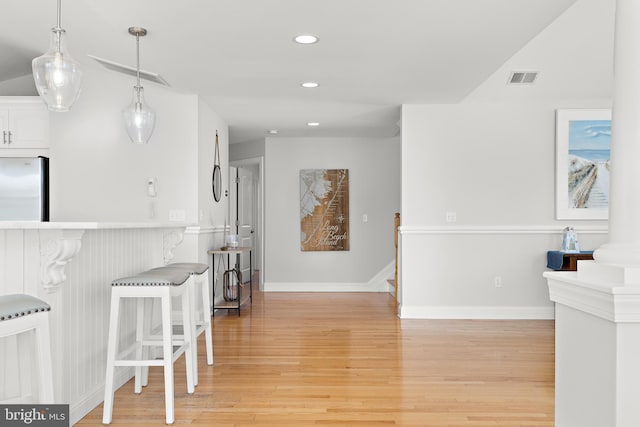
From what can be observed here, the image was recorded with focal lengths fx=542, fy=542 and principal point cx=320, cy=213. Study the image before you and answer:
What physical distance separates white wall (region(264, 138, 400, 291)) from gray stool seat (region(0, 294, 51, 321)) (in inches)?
230

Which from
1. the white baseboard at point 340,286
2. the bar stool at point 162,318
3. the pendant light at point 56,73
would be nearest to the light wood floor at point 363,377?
the bar stool at point 162,318

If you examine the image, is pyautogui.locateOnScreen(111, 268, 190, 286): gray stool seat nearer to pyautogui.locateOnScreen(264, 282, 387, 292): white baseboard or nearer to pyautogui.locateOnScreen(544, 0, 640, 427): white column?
pyautogui.locateOnScreen(544, 0, 640, 427): white column

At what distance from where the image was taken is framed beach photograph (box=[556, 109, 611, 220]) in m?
5.64

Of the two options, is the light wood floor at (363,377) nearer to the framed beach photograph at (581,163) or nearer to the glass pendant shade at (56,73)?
the framed beach photograph at (581,163)

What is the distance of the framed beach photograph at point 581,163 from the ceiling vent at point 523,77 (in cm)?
61

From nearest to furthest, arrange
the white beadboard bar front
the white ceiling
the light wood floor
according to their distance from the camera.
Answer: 1. the white beadboard bar front
2. the light wood floor
3. the white ceiling

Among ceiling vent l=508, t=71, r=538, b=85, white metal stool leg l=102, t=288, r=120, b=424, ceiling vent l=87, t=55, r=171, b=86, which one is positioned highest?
ceiling vent l=508, t=71, r=538, b=85

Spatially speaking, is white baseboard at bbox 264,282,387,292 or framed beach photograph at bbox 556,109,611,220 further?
white baseboard at bbox 264,282,387,292

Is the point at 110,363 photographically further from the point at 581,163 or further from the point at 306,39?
the point at 581,163

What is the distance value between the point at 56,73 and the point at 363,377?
253 centimetres

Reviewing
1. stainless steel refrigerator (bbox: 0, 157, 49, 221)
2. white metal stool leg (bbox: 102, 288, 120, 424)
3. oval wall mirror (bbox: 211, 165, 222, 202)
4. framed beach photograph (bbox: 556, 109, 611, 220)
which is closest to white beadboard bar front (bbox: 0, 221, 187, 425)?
white metal stool leg (bbox: 102, 288, 120, 424)

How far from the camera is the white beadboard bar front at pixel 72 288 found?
237 cm

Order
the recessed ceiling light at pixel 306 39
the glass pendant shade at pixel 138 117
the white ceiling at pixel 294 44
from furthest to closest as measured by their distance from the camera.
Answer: the glass pendant shade at pixel 138 117
the recessed ceiling light at pixel 306 39
the white ceiling at pixel 294 44

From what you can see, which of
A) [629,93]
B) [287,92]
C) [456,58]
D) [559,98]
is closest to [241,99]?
[287,92]
